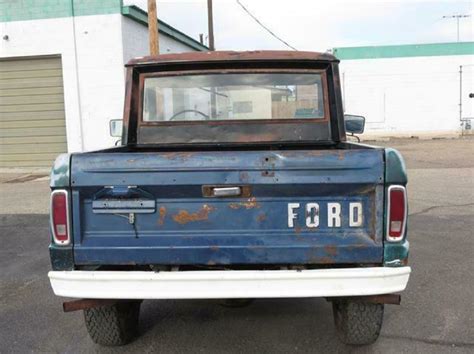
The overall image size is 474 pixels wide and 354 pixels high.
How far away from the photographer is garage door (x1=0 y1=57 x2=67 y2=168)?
16.7m

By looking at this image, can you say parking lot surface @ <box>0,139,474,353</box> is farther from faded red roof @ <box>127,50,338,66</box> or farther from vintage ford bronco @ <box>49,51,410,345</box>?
faded red roof @ <box>127,50,338,66</box>

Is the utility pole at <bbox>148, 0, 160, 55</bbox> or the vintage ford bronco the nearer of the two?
the vintage ford bronco

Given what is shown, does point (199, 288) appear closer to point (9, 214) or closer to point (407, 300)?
point (407, 300)

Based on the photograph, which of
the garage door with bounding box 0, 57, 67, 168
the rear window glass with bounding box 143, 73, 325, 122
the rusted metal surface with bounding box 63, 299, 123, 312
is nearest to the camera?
the rusted metal surface with bounding box 63, 299, 123, 312

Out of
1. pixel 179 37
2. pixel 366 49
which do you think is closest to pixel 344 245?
pixel 179 37

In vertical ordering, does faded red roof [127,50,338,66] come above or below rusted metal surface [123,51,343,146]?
above

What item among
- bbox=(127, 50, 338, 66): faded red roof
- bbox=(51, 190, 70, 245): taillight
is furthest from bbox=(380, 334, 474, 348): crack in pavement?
bbox=(51, 190, 70, 245): taillight

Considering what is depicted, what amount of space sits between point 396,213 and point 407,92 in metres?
33.5

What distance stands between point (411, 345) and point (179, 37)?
18.5 meters

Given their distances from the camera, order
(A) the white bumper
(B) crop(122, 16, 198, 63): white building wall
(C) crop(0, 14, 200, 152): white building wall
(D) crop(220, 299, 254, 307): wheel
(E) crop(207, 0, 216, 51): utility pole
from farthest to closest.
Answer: (E) crop(207, 0, 216, 51): utility pole, (B) crop(122, 16, 198, 63): white building wall, (C) crop(0, 14, 200, 152): white building wall, (D) crop(220, 299, 254, 307): wheel, (A) the white bumper

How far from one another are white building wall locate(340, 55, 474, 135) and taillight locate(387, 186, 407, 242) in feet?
106

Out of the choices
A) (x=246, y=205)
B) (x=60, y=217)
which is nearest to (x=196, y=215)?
(x=246, y=205)

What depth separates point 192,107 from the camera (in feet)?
15.2

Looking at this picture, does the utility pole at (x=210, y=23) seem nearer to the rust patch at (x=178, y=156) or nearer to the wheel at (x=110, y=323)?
the wheel at (x=110, y=323)
